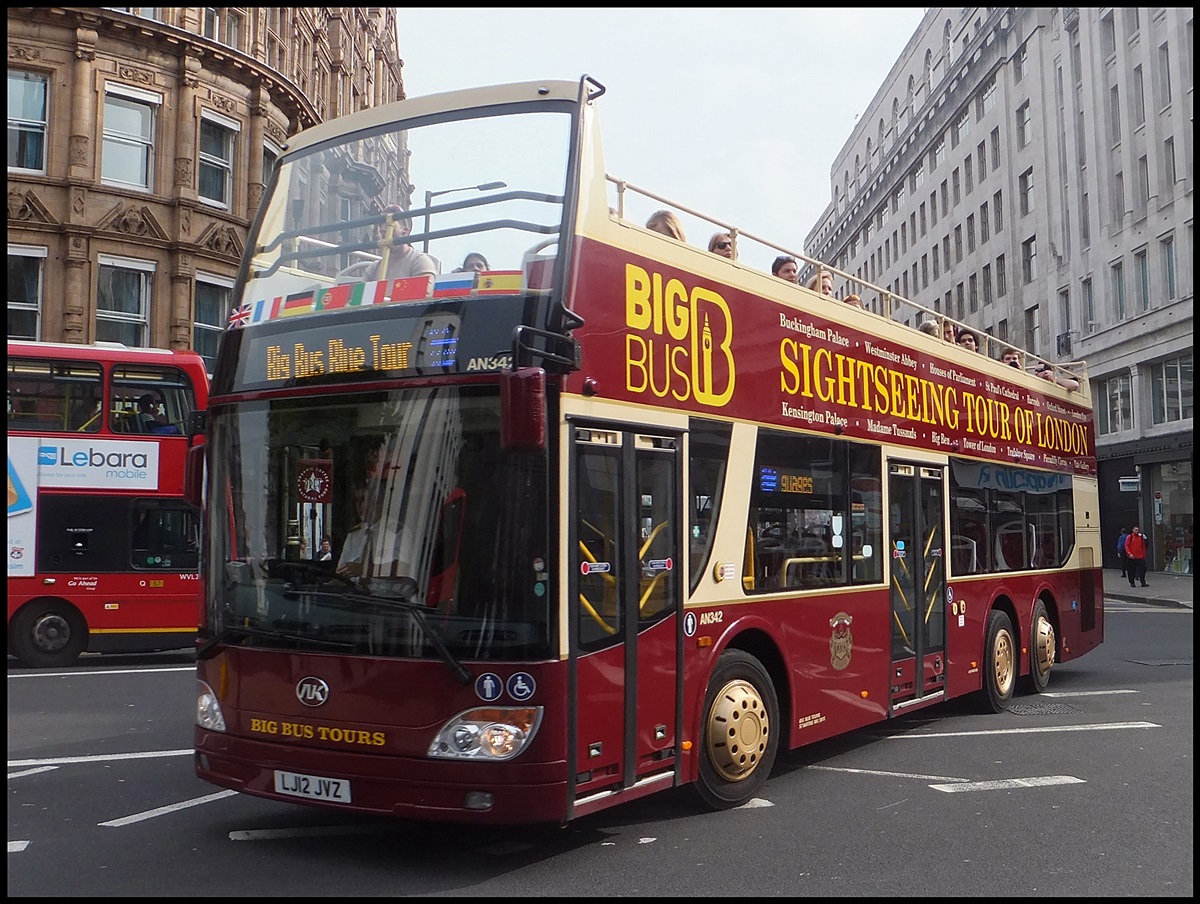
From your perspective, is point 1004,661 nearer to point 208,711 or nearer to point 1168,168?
point 208,711

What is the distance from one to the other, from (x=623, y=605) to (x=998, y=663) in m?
6.32

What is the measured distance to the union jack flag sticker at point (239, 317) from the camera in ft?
21.3

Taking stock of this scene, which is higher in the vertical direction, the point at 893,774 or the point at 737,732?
the point at 737,732

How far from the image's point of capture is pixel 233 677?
6.04 m

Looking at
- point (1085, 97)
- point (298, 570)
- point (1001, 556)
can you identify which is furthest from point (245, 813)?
point (1085, 97)

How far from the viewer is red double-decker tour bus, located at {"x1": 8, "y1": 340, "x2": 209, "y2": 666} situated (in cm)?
1548

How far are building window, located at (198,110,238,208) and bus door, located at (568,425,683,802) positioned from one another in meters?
23.8

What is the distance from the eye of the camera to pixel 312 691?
5.74 m

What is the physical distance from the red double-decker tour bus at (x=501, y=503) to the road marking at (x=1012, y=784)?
0.90m

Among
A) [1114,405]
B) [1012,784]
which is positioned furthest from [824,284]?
[1114,405]

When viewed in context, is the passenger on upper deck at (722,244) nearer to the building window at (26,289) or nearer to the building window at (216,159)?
the building window at (26,289)

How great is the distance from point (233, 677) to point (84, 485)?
10934 millimetres

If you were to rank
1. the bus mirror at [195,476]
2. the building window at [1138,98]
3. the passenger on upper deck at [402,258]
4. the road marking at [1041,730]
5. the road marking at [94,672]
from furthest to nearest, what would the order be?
1. the building window at [1138,98]
2. the road marking at [94,672]
3. the road marking at [1041,730]
4. the bus mirror at [195,476]
5. the passenger on upper deck at [402,258]

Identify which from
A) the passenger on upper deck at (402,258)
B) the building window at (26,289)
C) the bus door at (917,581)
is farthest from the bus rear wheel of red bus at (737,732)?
the building window at (26,289)
